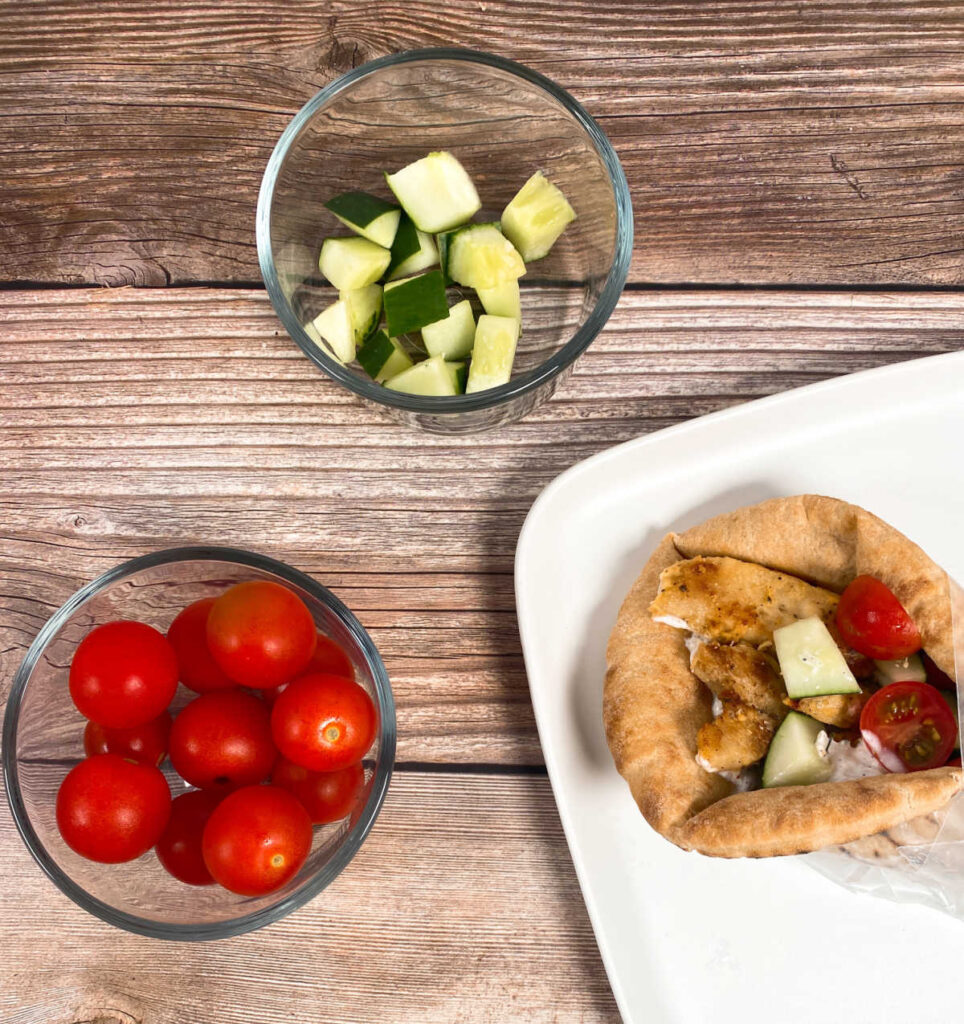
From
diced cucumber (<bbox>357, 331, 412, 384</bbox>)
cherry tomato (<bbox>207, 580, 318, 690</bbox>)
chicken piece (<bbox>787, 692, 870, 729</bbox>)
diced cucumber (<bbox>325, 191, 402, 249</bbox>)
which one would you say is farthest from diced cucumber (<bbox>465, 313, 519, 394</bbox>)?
chicken piece (<bbox>787, 692, 870, 729</bbox>)

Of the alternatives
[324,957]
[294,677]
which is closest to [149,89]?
[294,677]

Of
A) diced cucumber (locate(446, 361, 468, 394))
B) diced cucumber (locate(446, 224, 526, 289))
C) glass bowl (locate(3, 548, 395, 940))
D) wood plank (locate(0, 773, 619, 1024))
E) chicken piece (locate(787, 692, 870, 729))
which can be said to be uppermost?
diced cucumber (locate(446, 224, 526, 289))

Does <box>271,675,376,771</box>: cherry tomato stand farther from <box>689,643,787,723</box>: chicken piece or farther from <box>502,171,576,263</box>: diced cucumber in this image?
<box>502,171,576,263</box>: diced cucumber

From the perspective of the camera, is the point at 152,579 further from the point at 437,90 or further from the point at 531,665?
the point at 437,90

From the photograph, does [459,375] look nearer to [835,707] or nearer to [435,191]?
[435,191]

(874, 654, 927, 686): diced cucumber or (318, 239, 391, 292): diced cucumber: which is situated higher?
(318, 239, 391, 292): diced cucumber

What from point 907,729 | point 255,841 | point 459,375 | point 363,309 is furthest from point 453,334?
point 907,729

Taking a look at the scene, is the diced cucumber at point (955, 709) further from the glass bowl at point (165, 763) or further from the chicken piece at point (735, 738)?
the glass bowl at point (165, 763)
